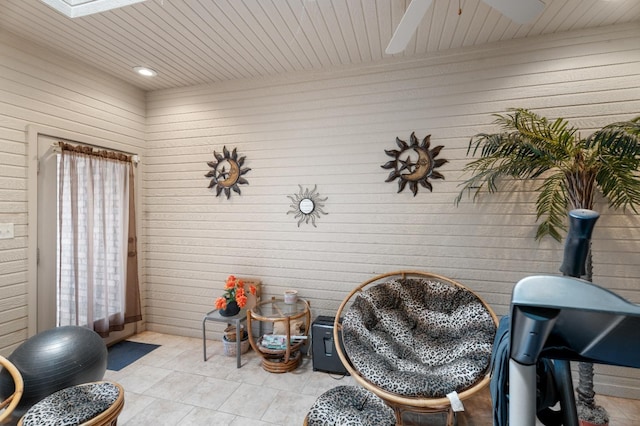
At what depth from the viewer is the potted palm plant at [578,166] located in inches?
74.6

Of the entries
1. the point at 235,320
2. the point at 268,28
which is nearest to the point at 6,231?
the point at 235,320

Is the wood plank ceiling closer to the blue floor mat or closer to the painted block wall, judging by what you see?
the painted block wall

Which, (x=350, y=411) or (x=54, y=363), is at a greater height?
(x=54, y=363)

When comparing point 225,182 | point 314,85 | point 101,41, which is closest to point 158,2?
point 101,41

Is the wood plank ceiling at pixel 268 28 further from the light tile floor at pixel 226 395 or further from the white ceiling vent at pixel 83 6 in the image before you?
the light tile floor at pixel 226 395

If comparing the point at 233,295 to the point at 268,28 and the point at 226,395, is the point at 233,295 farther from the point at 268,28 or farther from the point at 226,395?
the point at 268,28

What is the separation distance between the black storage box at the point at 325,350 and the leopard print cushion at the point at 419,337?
43cm

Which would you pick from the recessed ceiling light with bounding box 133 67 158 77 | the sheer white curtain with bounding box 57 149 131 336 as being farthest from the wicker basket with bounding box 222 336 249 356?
the recessed ceiling light with bounding box 133 67 158 77

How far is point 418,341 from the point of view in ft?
7.76

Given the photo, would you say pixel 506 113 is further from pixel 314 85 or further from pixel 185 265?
pixel 185 265

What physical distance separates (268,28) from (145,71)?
1.59 metres

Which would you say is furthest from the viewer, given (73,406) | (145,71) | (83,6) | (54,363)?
(145,71)

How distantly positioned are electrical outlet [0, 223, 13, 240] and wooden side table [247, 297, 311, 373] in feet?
6.84

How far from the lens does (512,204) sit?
8.61 ft
